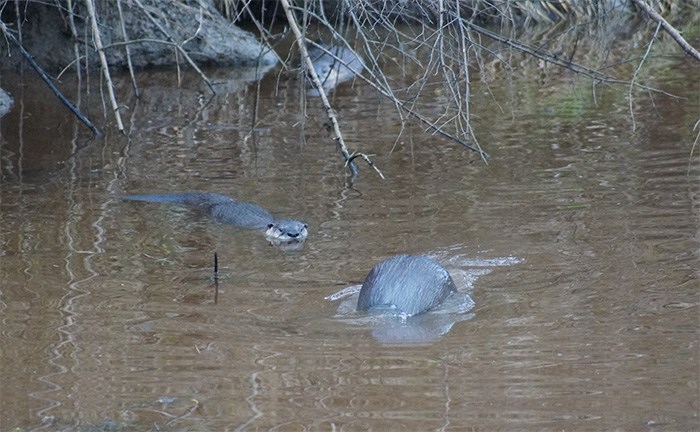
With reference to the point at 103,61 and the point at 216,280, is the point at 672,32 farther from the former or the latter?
the point at 103,61

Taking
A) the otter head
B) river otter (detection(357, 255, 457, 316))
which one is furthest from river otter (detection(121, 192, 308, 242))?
river otter (detection(357, 255, 457, 316))

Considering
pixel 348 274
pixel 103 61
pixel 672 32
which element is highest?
pixel 672 32

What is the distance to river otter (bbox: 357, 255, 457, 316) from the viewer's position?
3711 millimetres

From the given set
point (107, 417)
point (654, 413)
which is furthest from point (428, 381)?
point (107, 417)

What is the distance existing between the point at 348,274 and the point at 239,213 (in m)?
1.11

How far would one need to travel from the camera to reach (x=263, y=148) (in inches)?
253

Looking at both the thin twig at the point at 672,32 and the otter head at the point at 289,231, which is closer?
the thin twig at the point at 672,32

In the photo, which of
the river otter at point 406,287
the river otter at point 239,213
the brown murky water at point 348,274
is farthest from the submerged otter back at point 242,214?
the river otter at point 406,287

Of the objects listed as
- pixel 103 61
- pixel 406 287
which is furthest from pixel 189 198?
pixel 406 287

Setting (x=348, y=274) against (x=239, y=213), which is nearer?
(x=348, y=274)

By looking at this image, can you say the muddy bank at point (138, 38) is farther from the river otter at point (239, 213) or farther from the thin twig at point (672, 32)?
the thin twig at point (672, 32)

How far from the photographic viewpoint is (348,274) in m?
4.21

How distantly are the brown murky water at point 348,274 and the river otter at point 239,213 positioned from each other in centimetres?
9

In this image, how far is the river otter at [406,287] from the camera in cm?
371
